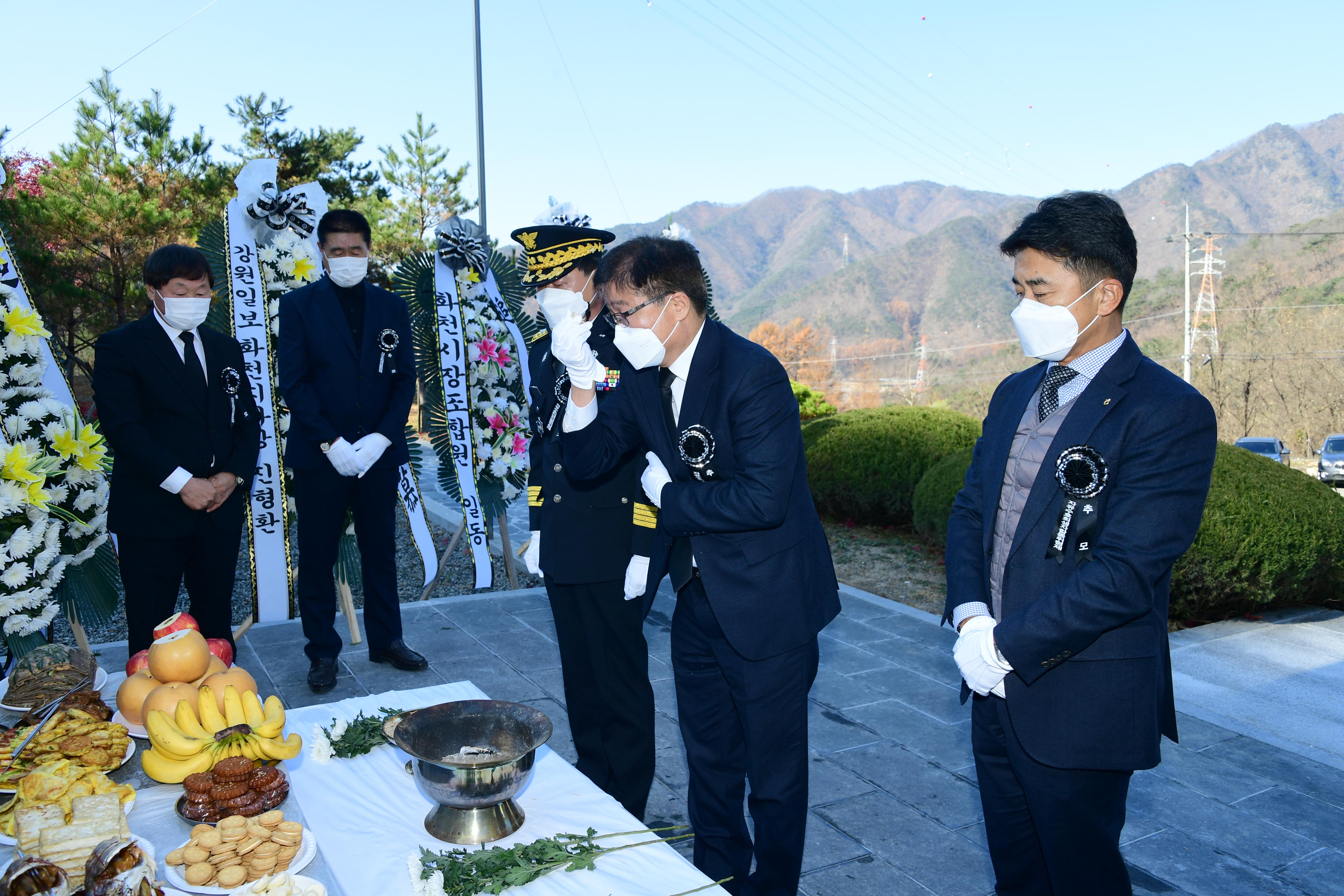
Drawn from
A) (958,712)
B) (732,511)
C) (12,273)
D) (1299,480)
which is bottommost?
(958,712)

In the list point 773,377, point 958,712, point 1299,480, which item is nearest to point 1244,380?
point 1299,480

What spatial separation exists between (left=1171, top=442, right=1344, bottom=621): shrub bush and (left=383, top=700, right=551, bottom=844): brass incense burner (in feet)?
17.4

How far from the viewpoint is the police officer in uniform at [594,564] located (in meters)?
3.11

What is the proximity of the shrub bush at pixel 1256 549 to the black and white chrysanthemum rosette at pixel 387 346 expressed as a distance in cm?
513

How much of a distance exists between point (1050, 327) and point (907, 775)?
2.27 metres

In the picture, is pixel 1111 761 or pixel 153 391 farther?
pixel 153 391

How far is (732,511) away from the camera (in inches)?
92.8

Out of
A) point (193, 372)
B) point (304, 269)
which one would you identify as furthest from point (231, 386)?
point (304, 269)

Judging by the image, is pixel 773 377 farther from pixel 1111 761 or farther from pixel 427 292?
pixel 427 292

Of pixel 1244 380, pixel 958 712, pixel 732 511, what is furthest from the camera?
pixel 1244 380

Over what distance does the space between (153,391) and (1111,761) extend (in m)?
4.02

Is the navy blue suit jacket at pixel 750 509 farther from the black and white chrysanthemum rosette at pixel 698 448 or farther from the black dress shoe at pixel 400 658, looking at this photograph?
the black dress shoe at pixel 400 658

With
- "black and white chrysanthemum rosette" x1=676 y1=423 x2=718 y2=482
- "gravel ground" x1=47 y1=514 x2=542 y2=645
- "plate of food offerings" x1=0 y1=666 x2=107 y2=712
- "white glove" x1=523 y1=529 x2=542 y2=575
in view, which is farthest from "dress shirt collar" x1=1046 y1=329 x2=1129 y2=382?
"gravel ground" x1=47 y1=514 x2=542 y2=645

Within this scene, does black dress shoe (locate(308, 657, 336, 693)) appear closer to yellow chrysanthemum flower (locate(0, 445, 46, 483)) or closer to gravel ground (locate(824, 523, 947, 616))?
yellow chrysanthemum flower (locate(0, 445, 46, 483))
